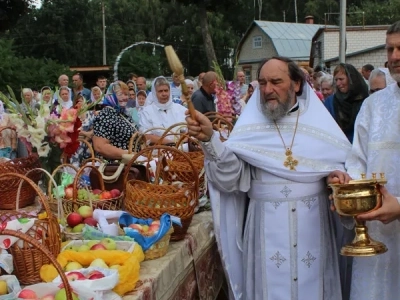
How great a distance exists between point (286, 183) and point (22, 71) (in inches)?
680

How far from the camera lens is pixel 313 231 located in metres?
3.26

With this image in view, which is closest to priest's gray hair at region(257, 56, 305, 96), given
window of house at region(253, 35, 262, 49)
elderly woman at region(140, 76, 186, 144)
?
elderly woman at region(140, 76, 186, 144)

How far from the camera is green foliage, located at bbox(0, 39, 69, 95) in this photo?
57.6 feet

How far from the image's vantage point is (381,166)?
2.85 m

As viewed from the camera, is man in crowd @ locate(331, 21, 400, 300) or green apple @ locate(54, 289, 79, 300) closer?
green apple @ locate(54, 289, 79, 300)

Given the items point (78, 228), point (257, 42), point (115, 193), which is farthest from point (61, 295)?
point (257, 42)

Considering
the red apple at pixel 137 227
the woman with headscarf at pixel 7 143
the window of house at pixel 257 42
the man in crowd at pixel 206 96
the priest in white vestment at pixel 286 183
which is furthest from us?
the window of house at pixel 257 42

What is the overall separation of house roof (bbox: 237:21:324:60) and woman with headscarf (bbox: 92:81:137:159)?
1487 inches

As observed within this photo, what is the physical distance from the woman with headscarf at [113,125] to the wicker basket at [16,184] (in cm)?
94

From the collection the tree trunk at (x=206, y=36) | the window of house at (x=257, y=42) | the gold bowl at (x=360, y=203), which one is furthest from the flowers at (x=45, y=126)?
the window of house at (x=257, y=42)

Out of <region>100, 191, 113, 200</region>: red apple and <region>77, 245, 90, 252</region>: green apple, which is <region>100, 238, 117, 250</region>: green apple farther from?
<region>100, 191, 113, 200</region>: red apple

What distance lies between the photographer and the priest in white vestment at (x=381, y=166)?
112 inches

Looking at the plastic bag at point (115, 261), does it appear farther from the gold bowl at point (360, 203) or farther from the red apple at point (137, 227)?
the gold bowl at point (360, 203)

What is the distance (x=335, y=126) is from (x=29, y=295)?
202cm
